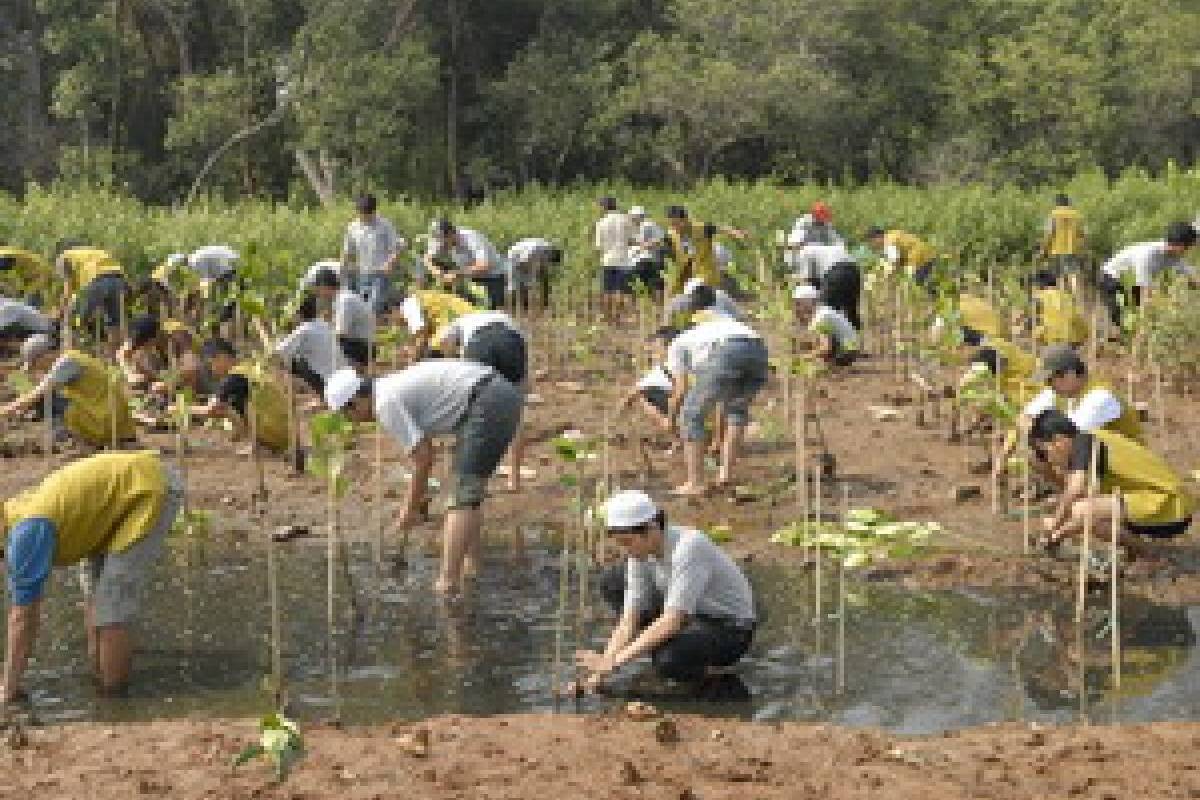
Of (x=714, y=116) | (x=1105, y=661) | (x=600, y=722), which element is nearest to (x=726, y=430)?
(x=1105, y=661)

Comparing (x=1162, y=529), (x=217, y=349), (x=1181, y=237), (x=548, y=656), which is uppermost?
(x=1181, y=237)

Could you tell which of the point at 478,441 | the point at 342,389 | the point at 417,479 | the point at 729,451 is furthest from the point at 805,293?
the point at 342,389

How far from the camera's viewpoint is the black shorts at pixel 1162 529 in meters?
9.98

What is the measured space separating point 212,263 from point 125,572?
846cm

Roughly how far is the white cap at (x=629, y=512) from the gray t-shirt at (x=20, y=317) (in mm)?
8831

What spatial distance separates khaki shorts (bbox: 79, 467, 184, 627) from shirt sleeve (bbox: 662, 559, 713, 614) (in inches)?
96.5

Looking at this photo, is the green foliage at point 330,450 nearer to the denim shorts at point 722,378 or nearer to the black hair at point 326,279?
the denim shorts at point 722,378

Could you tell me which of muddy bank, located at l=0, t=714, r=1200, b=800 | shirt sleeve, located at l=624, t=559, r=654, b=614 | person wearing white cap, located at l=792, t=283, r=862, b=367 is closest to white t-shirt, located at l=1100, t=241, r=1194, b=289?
person wearing white cap, located at l=792, t=283, r=862, b=367

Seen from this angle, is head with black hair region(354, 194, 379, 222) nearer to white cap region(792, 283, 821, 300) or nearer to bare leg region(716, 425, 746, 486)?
white cap region(792, 283, 821, 300)

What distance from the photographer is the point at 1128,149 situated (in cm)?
3906

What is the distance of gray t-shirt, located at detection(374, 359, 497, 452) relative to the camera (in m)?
9.92

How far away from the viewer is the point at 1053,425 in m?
9.81

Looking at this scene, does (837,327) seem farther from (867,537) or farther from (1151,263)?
(867,537)

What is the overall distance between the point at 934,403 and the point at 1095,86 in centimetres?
2429
